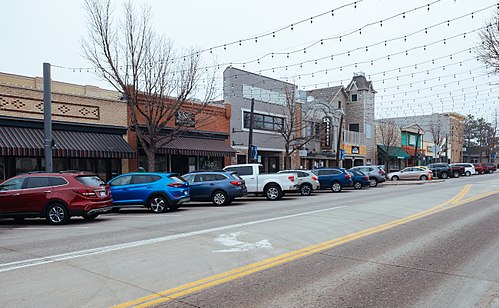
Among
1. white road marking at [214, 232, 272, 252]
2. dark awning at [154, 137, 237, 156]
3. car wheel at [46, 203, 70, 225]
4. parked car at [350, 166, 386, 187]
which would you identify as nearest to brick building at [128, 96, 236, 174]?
dark awning at [154, 137, 237, 156]

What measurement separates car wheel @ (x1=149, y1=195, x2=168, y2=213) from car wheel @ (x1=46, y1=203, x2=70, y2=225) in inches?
136

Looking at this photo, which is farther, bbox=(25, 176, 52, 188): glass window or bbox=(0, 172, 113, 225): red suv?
bbox=(25, 176, 52, 188): glass window

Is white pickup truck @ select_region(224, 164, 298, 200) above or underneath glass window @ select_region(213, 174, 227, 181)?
underneath

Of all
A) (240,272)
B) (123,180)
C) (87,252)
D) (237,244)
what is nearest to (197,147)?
(123,180)

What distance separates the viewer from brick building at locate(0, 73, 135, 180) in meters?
18.6

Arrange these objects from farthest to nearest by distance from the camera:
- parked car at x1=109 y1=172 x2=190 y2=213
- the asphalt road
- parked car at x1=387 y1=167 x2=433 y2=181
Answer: parked car at x1=387 y1=167 x2=433 y2=181, parked car at x1=109 y1=172 x2=190 y2=213, the asphalt road

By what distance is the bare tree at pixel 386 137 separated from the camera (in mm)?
51312

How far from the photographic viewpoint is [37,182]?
12.9 metres

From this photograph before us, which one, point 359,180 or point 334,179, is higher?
point 334,179

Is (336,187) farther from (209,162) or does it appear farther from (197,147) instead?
(197,147)

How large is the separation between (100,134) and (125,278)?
56.9ft

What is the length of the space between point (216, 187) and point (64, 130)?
8.52 m

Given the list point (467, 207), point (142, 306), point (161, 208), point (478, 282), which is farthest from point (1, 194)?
point (467, 207)

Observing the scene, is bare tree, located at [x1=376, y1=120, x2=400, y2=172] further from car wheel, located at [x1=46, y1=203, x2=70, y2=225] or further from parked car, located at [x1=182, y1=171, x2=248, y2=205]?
car wheel, located at [x1=46, y1=203, x2=70, y2=225]
